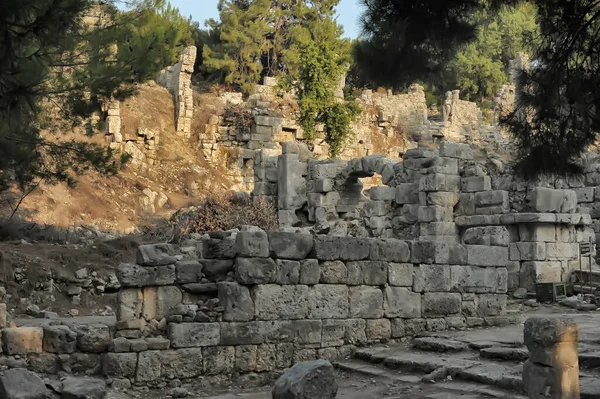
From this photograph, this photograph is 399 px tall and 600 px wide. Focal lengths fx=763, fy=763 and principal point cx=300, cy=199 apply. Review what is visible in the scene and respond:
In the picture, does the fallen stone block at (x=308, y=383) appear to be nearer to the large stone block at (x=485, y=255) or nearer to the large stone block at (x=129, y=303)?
the large stone block at (x=129, y=303)

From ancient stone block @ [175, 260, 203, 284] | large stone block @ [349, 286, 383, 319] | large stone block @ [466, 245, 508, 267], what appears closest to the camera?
ancient stone block @ [175, 260, 203, 284]

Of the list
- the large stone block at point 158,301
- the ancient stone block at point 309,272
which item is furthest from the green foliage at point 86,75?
the ancient stone block at point 309,272

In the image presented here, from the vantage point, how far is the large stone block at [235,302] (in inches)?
364

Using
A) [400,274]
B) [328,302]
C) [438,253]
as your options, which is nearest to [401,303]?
[400,274]

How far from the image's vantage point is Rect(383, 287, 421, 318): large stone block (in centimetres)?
1074

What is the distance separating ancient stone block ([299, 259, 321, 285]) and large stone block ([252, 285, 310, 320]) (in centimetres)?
10

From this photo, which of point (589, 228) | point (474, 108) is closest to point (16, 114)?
point (589, 228)

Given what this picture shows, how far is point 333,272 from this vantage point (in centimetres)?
1018

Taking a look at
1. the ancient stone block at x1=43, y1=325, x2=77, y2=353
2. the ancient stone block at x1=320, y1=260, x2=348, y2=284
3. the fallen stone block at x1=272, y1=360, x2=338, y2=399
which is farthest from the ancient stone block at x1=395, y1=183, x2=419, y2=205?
the fallen stone block at x1=272, y1=360, x2=338, y2=399

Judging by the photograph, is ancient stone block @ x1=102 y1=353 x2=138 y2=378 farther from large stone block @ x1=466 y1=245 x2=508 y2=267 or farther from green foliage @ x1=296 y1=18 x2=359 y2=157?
green foliage @ x1=296 y1=18 x2=359 y2=157

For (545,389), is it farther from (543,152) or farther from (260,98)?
(260,98)

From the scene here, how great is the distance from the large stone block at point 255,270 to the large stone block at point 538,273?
25.6ft

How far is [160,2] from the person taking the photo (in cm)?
1289

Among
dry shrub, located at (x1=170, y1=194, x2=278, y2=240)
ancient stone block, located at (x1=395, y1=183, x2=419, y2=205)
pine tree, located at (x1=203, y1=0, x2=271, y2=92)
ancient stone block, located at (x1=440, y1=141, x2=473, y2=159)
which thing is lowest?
dry shrub, located at (x1=170, y1=194, x2=278, y2=240)
